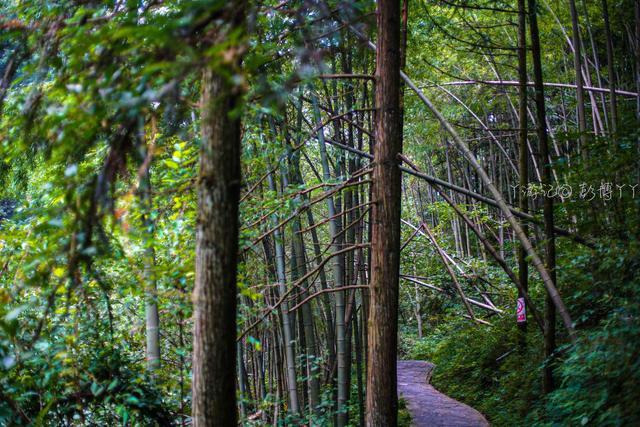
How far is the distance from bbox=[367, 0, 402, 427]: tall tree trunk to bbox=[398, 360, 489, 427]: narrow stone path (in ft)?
7.74

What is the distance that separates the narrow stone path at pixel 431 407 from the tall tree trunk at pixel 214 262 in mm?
3937

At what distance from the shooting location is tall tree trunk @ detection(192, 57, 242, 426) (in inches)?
80.0

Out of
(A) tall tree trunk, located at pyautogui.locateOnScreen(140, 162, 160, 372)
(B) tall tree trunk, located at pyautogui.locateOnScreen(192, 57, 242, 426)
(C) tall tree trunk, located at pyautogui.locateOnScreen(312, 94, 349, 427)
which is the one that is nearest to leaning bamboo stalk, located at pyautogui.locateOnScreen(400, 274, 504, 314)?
(C) tall tree trunk, located at pyautogui.locateOnScreen(312, 94, 349, 427)

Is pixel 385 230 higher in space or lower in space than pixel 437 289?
higher

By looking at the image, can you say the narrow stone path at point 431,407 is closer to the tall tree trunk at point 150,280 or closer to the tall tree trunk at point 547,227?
the tall tree trunk at point 547,227

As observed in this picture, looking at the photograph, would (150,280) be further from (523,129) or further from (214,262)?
(523,129)

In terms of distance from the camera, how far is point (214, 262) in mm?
2049

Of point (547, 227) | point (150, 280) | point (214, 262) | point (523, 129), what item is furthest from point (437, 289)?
point (214, 262)

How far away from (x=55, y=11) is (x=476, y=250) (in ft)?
46.3

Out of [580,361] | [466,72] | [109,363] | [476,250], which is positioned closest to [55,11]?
[109,363]

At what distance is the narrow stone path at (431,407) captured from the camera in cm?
547

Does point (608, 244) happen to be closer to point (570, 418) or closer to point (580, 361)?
point (580, 361)

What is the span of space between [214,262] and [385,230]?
1562mm

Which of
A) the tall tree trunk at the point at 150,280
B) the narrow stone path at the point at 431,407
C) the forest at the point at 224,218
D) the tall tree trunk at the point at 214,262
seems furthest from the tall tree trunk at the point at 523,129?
the tall tree trunk at the point at 214,262
